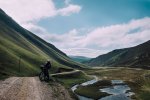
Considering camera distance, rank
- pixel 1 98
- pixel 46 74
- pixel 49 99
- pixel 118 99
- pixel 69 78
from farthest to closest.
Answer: pixel 69 78, pixel 118 99, pixel 46 74, pixel 49 99, pixel 1 98

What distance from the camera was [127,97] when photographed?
6981cm

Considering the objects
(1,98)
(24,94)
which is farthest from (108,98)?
(1,98)

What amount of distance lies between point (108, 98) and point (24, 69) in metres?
60.5

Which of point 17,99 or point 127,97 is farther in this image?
point 127,97

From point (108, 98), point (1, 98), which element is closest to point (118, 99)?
point (108, 98)

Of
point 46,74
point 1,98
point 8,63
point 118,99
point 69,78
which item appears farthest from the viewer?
point 8,63

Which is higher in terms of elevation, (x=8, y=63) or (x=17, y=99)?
(x=8, y=63)

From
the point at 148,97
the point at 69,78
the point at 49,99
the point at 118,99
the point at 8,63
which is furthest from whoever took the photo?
the point at 8,63

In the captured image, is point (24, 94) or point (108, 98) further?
point (108, 98)

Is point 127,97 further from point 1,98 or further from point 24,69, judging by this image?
point 24,69

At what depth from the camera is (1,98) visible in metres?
31.7

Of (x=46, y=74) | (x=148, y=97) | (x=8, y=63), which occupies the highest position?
(x=8, y=63)

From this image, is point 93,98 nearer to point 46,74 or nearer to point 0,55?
point 46,74

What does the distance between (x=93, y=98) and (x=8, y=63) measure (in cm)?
5890
